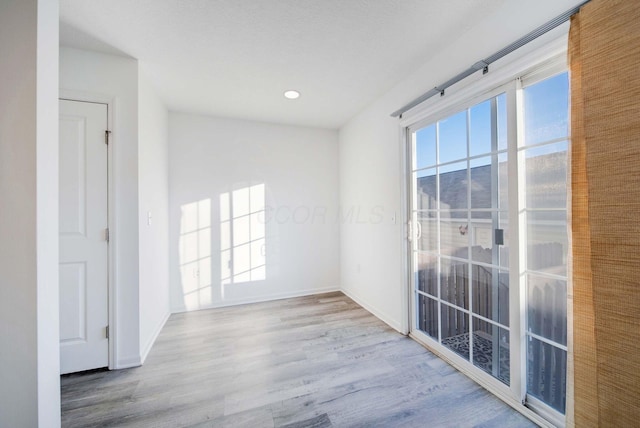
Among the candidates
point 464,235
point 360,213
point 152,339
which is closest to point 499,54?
point 464,235

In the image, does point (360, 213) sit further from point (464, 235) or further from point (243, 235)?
point (243, 235)

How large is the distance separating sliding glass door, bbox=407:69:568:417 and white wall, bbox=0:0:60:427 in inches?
93.3

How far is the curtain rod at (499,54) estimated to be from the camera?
3.74 ft

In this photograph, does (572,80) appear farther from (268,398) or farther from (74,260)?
(74,260)

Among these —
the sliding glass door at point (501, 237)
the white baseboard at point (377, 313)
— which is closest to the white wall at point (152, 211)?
the white baseboard at point (377, 313)

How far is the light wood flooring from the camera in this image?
1417mm

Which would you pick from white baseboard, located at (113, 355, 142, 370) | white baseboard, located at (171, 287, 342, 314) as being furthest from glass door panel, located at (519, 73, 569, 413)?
white baseboard, located at (113, 355, 142, 370)

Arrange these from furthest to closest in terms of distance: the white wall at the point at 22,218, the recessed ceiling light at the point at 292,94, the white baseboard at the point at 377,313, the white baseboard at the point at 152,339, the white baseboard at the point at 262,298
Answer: the white baseboard at the point at 262,298
the recessed ceiling light at the point at 292,94
the white baseboard at the point at 377,313
the white baseboard at the point at 152,339
the white wall at the point at 22,218

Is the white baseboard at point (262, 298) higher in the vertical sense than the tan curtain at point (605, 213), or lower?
lower

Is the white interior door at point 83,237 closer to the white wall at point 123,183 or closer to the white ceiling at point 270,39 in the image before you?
the white wall at point 123,183

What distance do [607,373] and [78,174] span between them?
11.1 ft

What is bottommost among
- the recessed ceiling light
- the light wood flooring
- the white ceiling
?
the light wood flooring

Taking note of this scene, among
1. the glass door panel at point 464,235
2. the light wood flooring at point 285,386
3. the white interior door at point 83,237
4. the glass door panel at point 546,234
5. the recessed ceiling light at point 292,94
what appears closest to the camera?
the glass door panel at point 546,234

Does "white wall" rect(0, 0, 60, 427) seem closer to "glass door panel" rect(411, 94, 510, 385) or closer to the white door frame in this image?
the white door frame
